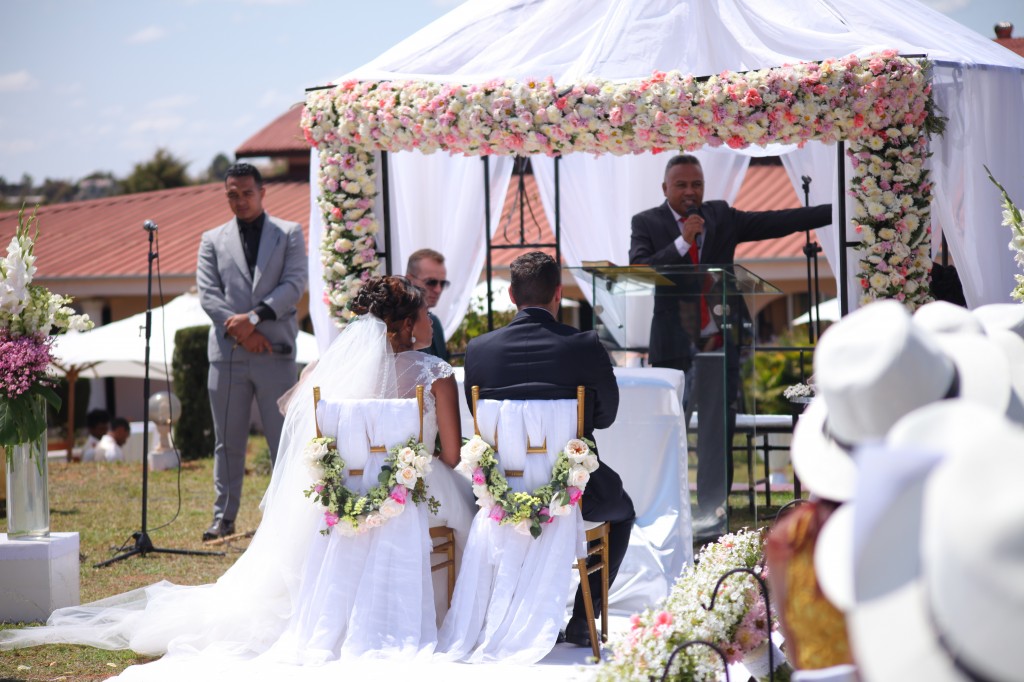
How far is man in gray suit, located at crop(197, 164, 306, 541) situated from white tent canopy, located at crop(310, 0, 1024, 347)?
0.26 m

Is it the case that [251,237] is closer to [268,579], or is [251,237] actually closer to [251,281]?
[251,281]

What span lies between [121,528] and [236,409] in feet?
5.34

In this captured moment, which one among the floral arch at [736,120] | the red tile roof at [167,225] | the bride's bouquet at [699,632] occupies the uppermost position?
the red tile roof at [167,225]

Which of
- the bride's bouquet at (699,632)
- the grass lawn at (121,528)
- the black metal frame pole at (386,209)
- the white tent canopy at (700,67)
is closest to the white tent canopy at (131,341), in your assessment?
the grass lawn at (121,528)

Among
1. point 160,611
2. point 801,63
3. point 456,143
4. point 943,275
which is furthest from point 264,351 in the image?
point 943,275

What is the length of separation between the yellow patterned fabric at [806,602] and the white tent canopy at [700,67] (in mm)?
4278

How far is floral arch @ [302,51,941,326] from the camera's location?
590cm

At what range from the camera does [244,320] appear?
23.8ft

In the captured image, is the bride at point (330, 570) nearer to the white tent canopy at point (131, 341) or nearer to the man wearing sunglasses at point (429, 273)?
the man wearing sunglasses at point (429, 273)

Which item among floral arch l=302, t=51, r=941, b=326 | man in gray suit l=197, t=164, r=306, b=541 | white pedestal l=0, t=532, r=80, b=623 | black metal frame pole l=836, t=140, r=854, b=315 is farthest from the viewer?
man in gray suit l=197, t=164, r=306, b=541

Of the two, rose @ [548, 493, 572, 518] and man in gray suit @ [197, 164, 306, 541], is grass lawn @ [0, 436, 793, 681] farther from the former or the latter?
rose @ [548, 493, 572, 518]

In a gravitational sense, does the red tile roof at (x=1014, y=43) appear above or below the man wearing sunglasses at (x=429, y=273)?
above

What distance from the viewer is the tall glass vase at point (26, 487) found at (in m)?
5.66

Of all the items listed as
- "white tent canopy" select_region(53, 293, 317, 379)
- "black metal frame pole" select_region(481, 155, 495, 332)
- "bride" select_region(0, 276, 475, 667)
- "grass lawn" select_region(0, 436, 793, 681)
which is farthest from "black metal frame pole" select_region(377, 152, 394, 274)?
"white tent canopy" select_region(53, 293, 317, 379)
